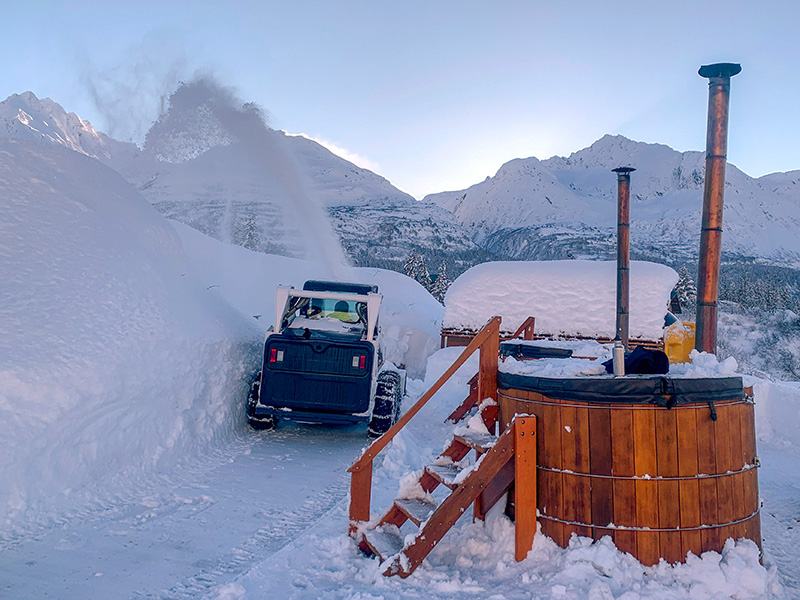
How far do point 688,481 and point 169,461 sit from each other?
5.86m

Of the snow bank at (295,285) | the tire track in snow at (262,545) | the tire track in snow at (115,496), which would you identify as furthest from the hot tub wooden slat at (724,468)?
the snow bank at (295,285)

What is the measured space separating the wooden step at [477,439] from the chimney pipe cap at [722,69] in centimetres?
951

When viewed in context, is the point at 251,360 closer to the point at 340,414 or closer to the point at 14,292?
the point at 340,414

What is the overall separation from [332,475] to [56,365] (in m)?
3.46

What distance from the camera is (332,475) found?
23.5ft

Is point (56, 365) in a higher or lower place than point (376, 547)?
higher

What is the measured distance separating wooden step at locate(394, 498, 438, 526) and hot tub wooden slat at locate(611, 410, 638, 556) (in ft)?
4.56

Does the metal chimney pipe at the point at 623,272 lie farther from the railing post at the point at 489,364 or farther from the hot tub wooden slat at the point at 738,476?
the hot tub wooden slat at the point at 738,476

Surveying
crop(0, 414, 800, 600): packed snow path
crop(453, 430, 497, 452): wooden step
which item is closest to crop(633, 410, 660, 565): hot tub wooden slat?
crop(0, 414, 800, 600): packed snow path

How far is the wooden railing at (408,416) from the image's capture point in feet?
15.7

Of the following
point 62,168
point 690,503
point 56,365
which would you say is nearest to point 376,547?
point 690,503

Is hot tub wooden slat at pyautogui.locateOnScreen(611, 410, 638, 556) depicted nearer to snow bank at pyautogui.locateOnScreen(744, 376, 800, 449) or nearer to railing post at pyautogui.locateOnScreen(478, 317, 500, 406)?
railing post at pyautogui.locateOnScreen(478, 317, 500, 406)

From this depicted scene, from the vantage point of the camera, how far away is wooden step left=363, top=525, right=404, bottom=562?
434 cm

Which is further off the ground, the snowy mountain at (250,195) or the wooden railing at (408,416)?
the snowy mountain at (250,195)
